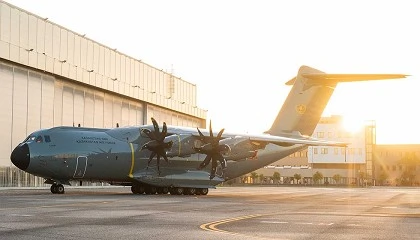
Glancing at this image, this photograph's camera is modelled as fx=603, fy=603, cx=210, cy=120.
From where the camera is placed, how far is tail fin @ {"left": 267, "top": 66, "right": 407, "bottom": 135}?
49.7 meters

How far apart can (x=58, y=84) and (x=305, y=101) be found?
29.4 m

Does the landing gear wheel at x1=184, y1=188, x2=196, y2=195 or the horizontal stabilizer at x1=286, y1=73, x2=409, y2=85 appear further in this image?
the landing gear wheel at x1=184, y1=188, x2=196, y2=195

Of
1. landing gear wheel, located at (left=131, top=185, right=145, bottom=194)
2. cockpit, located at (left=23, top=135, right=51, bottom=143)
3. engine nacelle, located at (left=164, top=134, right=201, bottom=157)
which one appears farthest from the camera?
landing gear wheel, located at (left=131, top=185, right=145, bottom=194)

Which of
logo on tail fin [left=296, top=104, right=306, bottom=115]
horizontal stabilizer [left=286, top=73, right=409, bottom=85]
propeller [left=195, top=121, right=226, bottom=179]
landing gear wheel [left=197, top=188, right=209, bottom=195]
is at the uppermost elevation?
horizontal stabilizer [left=286, top=73, right=409, bottom=85]

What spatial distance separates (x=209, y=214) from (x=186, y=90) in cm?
7736

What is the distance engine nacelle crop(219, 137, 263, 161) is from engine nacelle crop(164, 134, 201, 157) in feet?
7.02

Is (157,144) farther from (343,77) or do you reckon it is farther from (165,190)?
(343,77)

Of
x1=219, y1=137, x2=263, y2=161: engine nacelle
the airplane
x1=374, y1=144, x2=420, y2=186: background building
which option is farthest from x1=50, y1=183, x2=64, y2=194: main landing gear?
x1=374, y1=144, x2=420, y2=186: background building

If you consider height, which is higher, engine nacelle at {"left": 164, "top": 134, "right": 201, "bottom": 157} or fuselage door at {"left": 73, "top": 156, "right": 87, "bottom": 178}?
engine nacelle at {"left": 164, "top": 134, "right": 201, "bottom": 157}

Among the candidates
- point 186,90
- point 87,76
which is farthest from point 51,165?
point 186,90

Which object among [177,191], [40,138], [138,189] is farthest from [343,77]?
[40,138]

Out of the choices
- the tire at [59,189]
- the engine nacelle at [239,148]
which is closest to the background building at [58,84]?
the tire at [59,189]

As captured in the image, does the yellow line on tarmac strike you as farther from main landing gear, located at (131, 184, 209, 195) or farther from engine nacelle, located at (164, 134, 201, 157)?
main landing gear, located at (131, 184, 209, 195)

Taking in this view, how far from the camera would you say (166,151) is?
43094 mm
